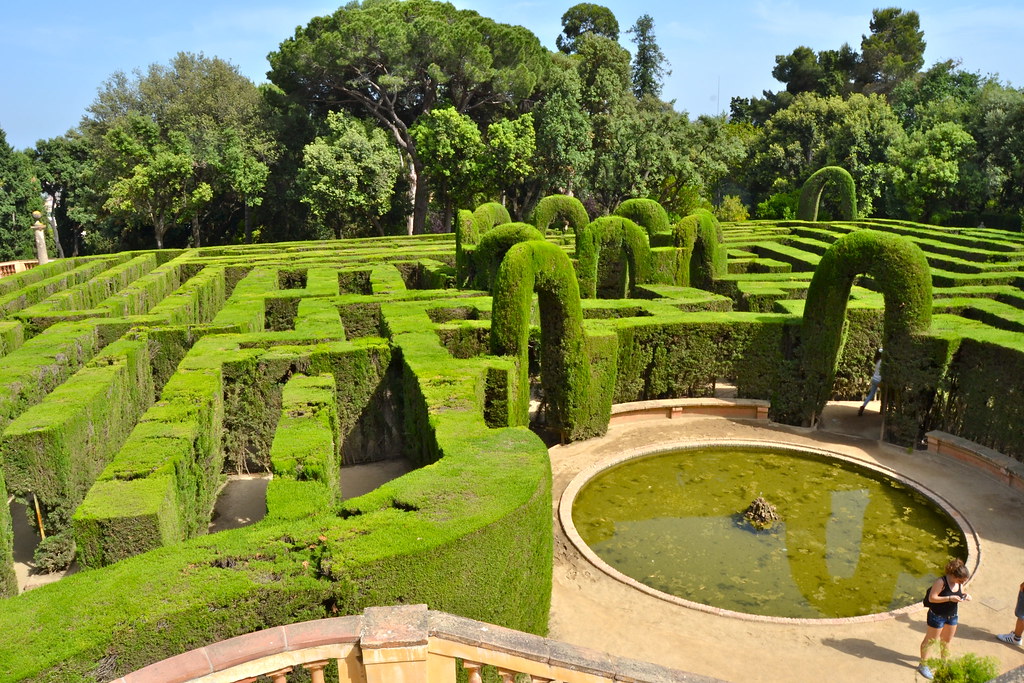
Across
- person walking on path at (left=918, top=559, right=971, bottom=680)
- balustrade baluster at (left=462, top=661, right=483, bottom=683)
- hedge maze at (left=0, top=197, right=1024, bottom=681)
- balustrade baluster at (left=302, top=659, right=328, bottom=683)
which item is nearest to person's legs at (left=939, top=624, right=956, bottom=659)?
person walking on path at (left=918, top=559, right=971, bottom=680)

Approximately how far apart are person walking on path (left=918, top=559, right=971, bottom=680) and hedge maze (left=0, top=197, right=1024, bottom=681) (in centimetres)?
504

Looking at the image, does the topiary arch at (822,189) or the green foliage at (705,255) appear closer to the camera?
the green foliage at (705,255)

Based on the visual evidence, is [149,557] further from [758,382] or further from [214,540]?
[758,382]

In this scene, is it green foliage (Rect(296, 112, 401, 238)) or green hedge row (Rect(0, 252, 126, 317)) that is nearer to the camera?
green hedge row (Rect(0, 252, 126, 317))

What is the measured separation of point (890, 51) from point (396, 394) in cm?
8561

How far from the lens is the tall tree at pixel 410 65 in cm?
4353

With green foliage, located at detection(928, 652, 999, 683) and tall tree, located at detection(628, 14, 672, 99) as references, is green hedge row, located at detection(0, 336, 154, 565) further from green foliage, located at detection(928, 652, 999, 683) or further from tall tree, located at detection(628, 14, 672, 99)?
tall tree, located at detection(628, 14, 672, 99)

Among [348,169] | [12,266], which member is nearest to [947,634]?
[348,169]

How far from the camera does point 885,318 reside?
1583 centimetres

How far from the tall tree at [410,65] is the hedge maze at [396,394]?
805 inches

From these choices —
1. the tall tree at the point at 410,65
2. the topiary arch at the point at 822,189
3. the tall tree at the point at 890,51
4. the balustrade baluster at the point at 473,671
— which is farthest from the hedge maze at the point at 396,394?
the tall tree at the point at 890,51

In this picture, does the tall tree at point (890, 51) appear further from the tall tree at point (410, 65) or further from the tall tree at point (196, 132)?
the tall tree at point (196, 132)

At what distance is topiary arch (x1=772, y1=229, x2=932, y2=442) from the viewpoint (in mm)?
15195

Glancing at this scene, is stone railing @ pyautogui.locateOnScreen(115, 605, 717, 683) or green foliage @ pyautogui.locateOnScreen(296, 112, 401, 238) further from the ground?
green foliage @ pyautogui.locateOnScreen(296, 112, 401, 238)
